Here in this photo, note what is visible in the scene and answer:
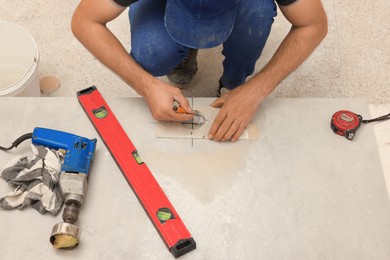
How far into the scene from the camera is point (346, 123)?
1.11 meters

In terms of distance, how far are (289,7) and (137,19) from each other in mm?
459

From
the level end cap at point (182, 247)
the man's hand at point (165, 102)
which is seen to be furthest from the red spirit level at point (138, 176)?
the man's hand at point (165, 102)

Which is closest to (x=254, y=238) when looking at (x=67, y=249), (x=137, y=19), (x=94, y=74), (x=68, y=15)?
(x=67, y=249)

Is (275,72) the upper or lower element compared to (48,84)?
upper

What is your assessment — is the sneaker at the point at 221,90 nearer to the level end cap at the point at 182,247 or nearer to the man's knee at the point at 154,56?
the man's knee at the point at 154,56

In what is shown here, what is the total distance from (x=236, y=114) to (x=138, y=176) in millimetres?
296

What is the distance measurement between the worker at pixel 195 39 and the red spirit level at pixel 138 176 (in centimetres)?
10

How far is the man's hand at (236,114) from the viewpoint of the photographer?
1119mm

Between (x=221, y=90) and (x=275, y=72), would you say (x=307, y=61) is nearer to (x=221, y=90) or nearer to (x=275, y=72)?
(x=221, y=90)

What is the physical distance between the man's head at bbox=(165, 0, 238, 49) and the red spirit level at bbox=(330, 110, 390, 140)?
0.36 m

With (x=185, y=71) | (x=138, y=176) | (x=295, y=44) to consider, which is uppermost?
(x=295, y=44)

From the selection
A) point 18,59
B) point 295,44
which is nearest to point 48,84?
point 18,59

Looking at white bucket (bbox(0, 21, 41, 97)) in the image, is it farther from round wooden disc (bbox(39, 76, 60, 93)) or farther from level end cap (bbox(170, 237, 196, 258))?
level end cap (bbox(170, 237, 196, 258))

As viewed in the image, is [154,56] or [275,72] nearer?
[275,72]
